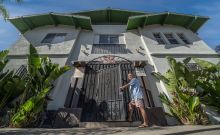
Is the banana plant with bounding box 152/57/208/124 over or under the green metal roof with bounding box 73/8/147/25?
under

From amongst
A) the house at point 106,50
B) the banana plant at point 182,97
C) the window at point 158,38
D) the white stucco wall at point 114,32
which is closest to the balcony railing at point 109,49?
the house at point 106,50

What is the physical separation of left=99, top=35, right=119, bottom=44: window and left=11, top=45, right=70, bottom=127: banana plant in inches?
207

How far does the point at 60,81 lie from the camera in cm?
1123

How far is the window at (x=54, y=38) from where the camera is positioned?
47.5ft

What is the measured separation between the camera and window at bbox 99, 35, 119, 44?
48.3 feet

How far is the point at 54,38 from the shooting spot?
14844mm

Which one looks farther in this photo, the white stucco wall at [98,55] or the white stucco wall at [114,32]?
the white stucco wall at [114,32]

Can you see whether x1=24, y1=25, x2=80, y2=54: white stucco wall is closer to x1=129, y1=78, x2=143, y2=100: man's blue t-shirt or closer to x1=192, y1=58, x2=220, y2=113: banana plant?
x1=129, y1=78, x2=143, y2=100: man's blue t-shirt

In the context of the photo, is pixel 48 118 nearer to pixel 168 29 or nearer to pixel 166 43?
pixel 166 43

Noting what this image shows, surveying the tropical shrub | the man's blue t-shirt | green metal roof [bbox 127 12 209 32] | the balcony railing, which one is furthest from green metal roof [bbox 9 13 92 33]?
the man's blue t-shirt

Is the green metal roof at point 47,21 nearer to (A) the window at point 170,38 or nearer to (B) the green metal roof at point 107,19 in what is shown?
(B) the green metal roof at point 107,19

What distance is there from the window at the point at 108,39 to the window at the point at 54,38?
2442 millimetres

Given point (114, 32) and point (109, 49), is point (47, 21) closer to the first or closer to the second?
point (114, 32)

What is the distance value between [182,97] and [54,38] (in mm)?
9316
